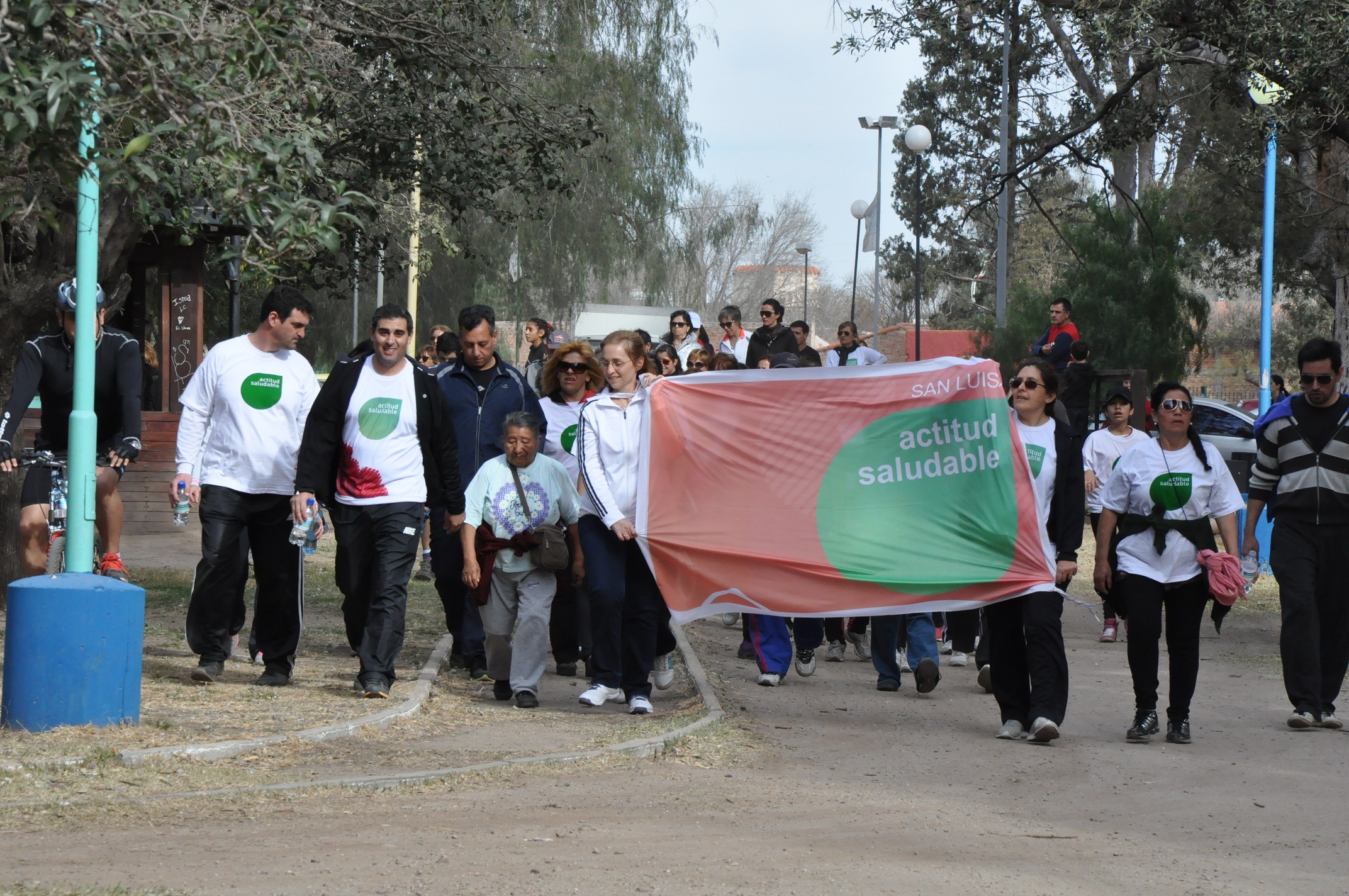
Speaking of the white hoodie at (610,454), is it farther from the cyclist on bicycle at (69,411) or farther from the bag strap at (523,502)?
the cyclist on bicycle at (69,411)

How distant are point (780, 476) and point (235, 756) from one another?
11.6ft

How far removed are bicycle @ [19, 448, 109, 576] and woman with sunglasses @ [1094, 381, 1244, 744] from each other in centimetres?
587

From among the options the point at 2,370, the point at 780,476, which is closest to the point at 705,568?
the point at 780,476

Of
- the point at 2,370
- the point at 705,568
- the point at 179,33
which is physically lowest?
the point at 705,568

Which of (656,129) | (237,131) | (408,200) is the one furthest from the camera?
(656,129)

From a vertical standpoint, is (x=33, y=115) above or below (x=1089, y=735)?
above

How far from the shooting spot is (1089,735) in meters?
8.40

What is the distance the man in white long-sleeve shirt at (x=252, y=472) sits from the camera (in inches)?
335

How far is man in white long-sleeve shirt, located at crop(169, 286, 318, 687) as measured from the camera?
8.52 m

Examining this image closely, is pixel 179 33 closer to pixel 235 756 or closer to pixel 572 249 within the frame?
pixel 235 756

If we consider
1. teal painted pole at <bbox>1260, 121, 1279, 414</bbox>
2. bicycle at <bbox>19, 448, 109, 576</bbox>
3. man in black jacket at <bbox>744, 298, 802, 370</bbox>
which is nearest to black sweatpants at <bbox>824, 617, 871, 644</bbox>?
man in black jacket at <bbox>744, 298, 802, 370</bbox>

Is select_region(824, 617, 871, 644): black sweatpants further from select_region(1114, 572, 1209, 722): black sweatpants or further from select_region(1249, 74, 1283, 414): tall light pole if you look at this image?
select_region(1249, 74, 1283, 414): tall light pole

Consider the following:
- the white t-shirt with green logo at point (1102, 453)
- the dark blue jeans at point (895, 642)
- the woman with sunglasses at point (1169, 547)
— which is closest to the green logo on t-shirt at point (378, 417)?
the dark blue jeans at point (895, 642)

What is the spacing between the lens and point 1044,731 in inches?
312
